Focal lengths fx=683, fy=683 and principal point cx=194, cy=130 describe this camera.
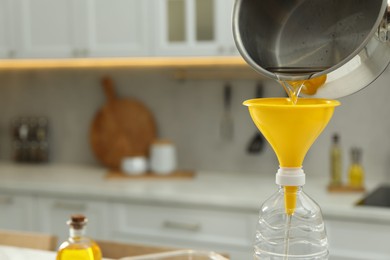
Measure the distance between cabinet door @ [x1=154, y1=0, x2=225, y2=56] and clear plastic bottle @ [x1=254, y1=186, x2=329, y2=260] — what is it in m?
1.94

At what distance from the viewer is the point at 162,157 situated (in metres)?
3.30

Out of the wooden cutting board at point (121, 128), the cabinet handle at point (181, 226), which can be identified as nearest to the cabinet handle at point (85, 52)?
the wooden cutting board at point (121, 128)

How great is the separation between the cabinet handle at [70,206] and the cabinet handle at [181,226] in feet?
1.31

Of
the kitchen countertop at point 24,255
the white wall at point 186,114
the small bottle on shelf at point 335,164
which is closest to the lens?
the kitchen countertop at point 24,255

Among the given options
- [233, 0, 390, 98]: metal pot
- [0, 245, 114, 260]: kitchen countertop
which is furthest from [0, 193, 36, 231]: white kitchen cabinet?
[233, 0, 390, 98]: metal pot

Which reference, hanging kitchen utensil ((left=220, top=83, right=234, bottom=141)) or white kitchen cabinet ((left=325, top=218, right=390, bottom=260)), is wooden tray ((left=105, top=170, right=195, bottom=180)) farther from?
white kitchen cabinet ((left=325, top=218, right=390, bottom=260))

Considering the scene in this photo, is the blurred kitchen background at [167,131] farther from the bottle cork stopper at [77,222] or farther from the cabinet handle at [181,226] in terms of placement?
the bottle cork stopper at [77,222]

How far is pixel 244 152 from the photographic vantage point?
3.38 metres

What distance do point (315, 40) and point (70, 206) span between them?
2090mm

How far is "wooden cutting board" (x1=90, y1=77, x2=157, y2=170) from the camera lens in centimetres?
348

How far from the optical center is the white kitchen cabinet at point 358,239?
2.55m

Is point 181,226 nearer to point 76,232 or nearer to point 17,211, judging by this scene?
point 17,211

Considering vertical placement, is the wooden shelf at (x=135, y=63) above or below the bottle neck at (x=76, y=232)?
above

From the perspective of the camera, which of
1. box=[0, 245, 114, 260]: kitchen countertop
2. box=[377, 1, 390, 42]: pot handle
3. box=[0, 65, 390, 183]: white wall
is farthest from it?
box=[0, 65, 390, 183]: white wall
